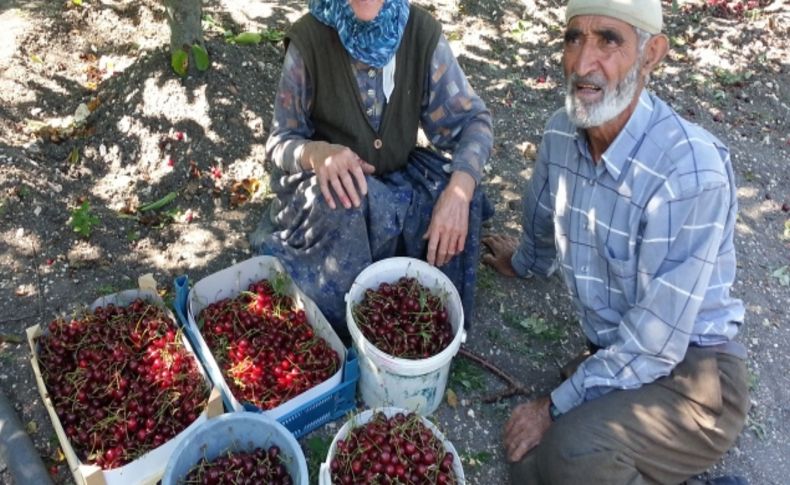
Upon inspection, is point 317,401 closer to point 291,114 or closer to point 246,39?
point 291,114

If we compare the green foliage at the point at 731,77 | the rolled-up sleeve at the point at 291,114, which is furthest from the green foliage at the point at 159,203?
the green foliage at the point at 731,77

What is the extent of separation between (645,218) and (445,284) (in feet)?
3.04

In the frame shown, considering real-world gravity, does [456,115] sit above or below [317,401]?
above

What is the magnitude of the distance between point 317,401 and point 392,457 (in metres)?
0.55

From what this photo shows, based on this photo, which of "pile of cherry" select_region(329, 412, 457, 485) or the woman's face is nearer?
"pile of cherry" select_region(329, 412, 457, 485)

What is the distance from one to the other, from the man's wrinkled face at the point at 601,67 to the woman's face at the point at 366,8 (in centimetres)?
80

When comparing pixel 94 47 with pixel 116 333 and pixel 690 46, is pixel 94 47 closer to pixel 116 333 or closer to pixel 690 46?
pixel 116 333

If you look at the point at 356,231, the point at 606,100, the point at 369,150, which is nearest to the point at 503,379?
the point at 356,231

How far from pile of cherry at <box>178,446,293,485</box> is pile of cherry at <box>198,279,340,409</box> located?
0.32 meters

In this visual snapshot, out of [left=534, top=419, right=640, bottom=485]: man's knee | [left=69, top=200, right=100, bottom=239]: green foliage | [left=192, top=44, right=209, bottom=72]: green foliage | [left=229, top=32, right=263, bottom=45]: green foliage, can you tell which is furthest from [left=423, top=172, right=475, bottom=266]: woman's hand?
[left=229, top=32, right=263, bottom=45]: green foliage

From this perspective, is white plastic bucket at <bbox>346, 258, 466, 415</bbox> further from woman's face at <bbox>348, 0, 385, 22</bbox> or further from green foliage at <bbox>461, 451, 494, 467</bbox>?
woman's face at <bbox>348, 0, 385, 22</bbox>

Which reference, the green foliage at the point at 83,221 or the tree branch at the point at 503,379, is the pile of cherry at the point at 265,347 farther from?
the green foliage at the point at 83,221

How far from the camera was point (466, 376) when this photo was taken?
129 inches

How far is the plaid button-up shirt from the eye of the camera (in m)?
2.40
